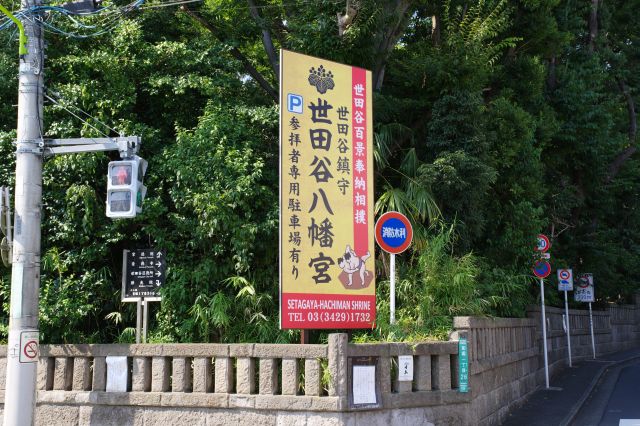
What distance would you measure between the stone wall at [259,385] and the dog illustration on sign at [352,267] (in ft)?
3.88

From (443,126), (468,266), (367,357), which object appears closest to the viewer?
(367,357)

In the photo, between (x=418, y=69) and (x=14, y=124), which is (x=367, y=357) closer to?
(x=418, y=69)

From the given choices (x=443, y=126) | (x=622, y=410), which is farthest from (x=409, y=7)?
(x=622, y=410)

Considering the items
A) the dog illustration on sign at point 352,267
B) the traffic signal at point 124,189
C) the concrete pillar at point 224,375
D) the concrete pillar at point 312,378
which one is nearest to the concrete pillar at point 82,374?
the concrete pillar at point 224,375

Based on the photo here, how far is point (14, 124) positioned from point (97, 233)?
129 inches

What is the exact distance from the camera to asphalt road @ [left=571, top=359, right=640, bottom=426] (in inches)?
492

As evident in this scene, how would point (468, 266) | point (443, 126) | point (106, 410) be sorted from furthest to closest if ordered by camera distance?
point (443, 126)
point (468, 266)
point (106, 410)

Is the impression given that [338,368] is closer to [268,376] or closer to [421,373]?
[268,376]

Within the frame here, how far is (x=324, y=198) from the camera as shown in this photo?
995cm

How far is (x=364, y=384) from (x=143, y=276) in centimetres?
404

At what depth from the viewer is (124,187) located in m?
9.16

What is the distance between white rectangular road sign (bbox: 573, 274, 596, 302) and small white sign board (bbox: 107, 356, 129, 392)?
60.0ft

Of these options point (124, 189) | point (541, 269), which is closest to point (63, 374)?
point (124, 189)

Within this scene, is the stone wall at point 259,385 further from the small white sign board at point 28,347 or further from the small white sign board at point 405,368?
the small white sign board at point 28,347
